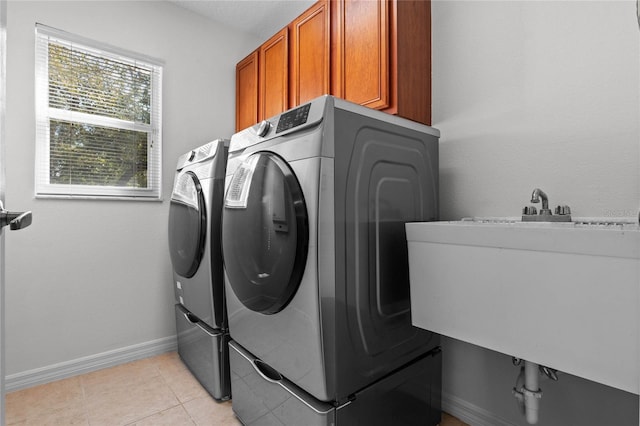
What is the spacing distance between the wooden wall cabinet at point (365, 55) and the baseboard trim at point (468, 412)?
1.49 metres

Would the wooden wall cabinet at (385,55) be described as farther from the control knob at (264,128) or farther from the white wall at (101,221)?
the white wall at (101,221)

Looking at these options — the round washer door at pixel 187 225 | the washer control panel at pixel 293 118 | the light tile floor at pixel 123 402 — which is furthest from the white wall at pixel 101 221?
the washer control panel at pixel 293 118

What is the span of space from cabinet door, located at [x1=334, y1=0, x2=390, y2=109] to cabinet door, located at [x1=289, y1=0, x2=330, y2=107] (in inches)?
4.3

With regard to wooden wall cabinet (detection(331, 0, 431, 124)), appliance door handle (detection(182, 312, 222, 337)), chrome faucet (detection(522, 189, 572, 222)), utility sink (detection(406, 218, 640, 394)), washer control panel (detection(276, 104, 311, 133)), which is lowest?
appliance door handle (detection(182, 312, 222, 337))

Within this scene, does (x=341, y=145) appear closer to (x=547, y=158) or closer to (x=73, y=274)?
(x=547, y=158)

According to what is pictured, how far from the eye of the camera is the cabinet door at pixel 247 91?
2.66 m

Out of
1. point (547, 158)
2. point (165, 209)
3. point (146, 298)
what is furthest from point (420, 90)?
point (146, 298)

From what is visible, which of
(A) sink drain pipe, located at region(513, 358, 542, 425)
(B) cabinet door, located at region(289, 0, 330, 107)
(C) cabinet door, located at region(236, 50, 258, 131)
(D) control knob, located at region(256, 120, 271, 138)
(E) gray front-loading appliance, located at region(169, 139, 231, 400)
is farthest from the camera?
(C) cabinet door, located at region(236, 50, 258, 131)

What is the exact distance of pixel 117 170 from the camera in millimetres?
2377

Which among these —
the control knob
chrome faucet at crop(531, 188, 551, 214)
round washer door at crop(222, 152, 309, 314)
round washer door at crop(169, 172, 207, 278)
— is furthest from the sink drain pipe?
round washer door at crop(169, 172, 207, 278)

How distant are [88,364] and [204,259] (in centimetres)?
124

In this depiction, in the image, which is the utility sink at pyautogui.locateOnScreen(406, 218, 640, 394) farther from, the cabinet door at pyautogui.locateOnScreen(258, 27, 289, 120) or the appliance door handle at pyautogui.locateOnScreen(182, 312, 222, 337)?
the cabinet door at pyautogui.locateOnScreen(258, 27, 289, 120)

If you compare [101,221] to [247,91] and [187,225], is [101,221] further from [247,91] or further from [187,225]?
[247,91]

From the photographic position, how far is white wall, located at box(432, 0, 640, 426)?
123 centimetres
